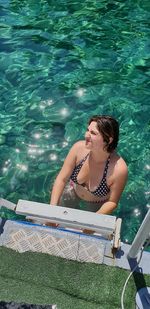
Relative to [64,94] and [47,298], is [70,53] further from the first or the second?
[47,298]

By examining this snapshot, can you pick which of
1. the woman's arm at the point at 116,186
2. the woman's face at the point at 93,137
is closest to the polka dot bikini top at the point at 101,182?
the woman's arm at the point at 116,186

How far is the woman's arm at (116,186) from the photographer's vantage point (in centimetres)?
488

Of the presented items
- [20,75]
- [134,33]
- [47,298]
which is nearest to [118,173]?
[47,298]

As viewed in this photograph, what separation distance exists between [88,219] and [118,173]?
129 centimetres

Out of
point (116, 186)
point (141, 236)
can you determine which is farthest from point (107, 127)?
point (141, 236)

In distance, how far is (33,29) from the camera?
29.7 ft

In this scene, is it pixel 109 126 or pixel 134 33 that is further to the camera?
pixel 134 33

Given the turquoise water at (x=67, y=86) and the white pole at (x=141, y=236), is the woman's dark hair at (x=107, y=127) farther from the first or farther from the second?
the turquoise water at (x=67, y=86)

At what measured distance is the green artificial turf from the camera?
389 cm

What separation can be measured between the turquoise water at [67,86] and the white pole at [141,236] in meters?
1.75

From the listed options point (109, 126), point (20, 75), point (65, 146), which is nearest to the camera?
point (109, 126)

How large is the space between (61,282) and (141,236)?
933 mm

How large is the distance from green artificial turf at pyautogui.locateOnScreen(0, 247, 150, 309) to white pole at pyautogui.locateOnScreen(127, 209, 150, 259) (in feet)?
0.71

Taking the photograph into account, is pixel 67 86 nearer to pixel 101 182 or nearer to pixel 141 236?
pixel 101 182
